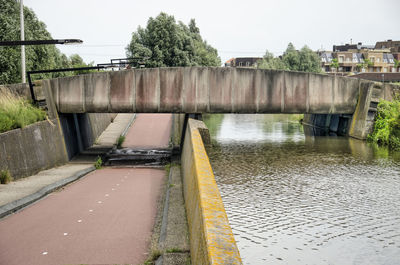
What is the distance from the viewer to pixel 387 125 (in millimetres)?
29922

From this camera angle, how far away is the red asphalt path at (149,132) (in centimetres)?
3402

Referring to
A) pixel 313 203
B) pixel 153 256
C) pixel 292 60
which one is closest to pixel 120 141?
pixel 313 203

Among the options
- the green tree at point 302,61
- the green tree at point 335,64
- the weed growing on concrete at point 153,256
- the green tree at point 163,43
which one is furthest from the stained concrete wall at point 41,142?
the green tree at point 335,64

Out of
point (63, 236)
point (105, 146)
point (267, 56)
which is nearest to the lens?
point (63, 236)

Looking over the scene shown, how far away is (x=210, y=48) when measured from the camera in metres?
116

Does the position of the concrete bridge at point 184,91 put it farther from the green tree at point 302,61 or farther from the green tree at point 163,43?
the green tree at point 302,61

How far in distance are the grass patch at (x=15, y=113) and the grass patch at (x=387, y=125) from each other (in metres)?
22.1

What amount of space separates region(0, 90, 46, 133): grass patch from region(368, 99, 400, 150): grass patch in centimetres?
2211

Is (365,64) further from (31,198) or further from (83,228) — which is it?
(83,228)

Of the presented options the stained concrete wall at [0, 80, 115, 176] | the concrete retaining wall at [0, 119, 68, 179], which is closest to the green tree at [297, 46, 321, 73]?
the stained concrete wall at [0, 80, 115, 176]

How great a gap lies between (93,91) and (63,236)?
1682 centimetres

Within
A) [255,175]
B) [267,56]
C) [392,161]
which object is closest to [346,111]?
[392,161]

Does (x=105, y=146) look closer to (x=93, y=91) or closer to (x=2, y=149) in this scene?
(x=93, y=91)

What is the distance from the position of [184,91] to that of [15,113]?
34.0 ft
